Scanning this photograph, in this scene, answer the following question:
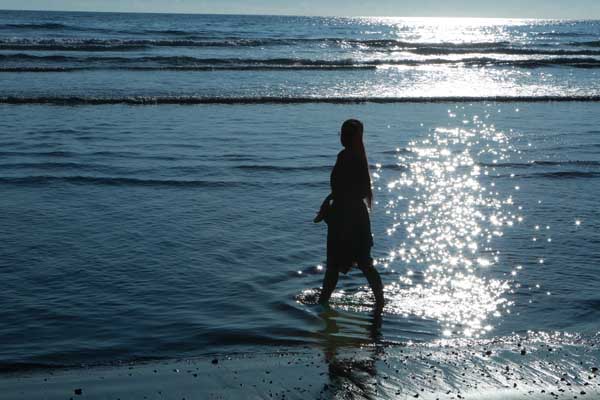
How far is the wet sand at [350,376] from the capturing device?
→ 4926 mm

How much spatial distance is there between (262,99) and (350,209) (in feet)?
50.0

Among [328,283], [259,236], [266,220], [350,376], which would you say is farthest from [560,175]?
[350,376]

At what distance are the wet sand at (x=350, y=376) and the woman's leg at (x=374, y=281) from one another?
0.71 meters

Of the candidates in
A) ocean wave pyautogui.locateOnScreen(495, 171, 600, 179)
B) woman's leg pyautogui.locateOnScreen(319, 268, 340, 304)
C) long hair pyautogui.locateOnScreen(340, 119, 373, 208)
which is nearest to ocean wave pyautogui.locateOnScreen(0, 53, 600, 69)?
ocean wave pyautogui.locateOnScreen(495, 171, 600, 179)

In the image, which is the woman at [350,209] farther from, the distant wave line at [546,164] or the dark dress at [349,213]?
the distant wave line at [546,164]

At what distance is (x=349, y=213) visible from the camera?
6.22m

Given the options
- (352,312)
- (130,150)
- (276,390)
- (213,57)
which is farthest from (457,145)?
(213,57)

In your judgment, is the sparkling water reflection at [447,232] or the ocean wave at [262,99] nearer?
the sparkling water reflection at [447,232]

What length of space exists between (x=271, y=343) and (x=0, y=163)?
804 cm

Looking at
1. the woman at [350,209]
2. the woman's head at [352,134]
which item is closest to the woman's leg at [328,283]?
the woman at [350,209]

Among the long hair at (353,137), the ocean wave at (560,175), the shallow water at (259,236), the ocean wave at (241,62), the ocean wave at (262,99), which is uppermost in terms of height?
the long hair at (353,137)

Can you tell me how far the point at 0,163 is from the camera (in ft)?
40.5

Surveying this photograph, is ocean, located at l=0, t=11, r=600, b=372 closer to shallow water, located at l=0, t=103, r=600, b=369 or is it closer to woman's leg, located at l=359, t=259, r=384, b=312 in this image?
shallow water, located at l=0, t=103, r=600, b=369

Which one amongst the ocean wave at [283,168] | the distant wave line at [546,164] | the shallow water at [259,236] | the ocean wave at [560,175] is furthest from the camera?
the distant wave line at [546,164]
